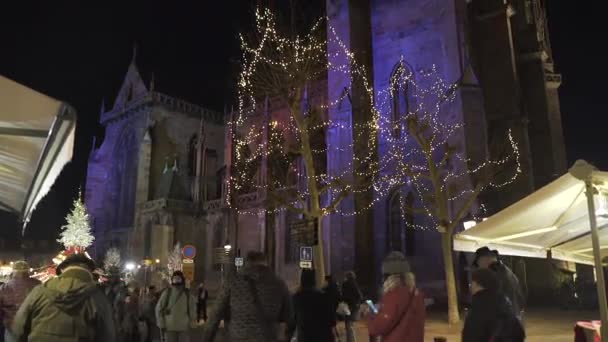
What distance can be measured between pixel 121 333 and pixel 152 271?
83.5ft

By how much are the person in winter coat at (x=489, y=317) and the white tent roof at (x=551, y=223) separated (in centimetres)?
129

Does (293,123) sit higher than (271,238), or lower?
higher

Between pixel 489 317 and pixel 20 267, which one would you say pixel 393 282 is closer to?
pixel 489 317

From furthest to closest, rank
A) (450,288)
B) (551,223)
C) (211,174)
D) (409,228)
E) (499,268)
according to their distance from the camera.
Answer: (211,174), (409,228), (450,288), (551,223), (499,268)

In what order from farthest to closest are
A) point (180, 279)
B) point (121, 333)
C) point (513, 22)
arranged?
point (513, 22)
point (121, 333)
point (180, 279)

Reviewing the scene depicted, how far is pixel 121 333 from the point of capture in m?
9.80

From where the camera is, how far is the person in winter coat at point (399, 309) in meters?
4.01

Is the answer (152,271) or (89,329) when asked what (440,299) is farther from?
(152,271)

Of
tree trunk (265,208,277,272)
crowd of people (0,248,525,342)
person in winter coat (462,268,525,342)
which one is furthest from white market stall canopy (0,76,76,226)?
tree trunk (265,208,277,272)

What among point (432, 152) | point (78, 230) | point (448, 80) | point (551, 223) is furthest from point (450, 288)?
point (78, 230)

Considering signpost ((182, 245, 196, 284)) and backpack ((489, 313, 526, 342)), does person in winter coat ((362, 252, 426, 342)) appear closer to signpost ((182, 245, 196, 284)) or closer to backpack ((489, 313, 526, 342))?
backpack ((489, 313, 526, 342))

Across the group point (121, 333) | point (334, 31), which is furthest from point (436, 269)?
point (121, 333)

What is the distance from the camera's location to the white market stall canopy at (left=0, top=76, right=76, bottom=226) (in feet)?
11.7

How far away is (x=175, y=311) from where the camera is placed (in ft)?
25.1
